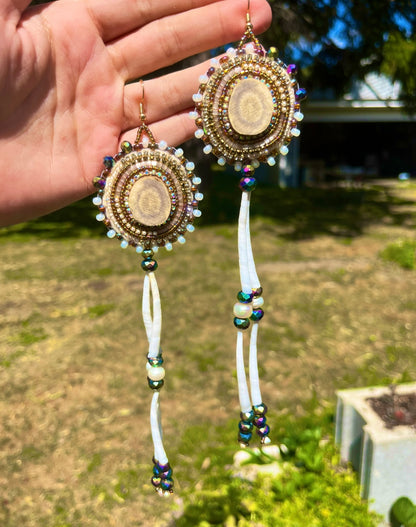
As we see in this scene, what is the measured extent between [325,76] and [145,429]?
10.5 meters

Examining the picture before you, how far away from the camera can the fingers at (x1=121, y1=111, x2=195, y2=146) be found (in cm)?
227

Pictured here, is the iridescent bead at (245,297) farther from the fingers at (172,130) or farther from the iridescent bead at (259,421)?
the fingers at (172,130)

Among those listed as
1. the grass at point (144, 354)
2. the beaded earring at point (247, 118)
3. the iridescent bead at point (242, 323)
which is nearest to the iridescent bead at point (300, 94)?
the beaded earring at point (247, 118)

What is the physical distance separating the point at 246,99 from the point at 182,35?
0.50 meters

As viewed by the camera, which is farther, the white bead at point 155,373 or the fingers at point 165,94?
the fingers at point 165,94

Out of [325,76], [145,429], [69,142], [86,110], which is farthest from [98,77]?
[325,76]

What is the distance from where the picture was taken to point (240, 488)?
333 centimetres

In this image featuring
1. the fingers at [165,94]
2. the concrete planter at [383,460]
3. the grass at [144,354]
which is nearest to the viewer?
the fingers at [165,94]

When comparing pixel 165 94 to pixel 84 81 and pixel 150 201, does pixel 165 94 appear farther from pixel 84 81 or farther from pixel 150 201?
pixel 150 201

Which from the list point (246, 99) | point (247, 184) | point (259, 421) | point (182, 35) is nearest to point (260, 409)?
point (259, 421)

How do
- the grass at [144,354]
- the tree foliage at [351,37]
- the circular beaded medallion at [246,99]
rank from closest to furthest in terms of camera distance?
the circular beaded medallion at [246,99] → the grass at [144,354] → the tree foliage at [351,37]

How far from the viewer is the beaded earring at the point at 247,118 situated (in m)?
1.92

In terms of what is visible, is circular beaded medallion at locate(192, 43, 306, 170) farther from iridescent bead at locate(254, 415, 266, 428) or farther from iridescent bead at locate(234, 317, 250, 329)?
iridescent bead at locate(254, 415, 266, 428)

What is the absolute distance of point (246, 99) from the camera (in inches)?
75.7
